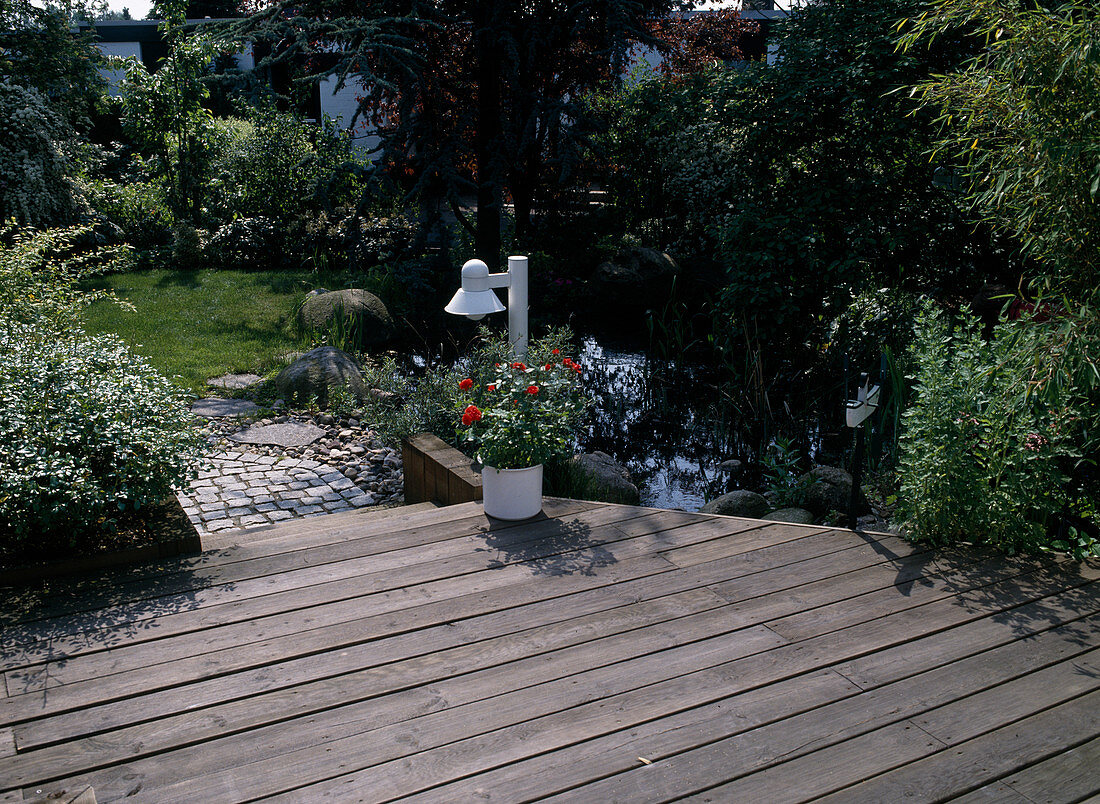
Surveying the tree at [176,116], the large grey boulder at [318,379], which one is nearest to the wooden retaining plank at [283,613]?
the large grey boulder at [318,379]

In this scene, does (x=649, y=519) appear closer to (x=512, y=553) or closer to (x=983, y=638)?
(x=512, y=553)

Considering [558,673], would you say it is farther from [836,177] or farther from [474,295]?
[836,177]

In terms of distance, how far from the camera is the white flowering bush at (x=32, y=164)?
32.1ft

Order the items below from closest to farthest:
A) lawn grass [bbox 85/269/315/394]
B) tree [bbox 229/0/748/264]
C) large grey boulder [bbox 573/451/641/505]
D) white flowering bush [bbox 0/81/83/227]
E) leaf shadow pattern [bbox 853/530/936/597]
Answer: leaf shadow pattern [bbox 853/530/936/597] < large grey boulder [bbox 573/451/641/505] < lawn grass [bbox 85/269/315/394] < tree [bbox 229/0/748/264] < white flowering bush [bbox 0/81/83/227]

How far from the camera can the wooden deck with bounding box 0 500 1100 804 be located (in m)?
2.09

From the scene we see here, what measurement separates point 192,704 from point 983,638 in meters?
2.39

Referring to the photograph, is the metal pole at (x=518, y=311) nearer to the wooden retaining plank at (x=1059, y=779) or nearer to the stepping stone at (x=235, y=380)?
the wooden retaining plank at (x=1059, y=779)

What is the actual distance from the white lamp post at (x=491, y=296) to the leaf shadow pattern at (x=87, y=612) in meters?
1.54

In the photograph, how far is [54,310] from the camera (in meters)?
4.50

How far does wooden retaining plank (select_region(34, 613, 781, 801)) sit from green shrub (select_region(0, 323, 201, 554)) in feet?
3.72

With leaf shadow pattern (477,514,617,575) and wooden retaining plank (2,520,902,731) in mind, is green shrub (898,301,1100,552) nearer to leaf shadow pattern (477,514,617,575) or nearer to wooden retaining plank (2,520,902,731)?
wooden retaining plank (2,520,902,731)

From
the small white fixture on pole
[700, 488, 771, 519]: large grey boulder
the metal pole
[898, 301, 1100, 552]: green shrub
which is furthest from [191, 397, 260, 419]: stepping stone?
[898, 301, 1100, 552]: green shrub

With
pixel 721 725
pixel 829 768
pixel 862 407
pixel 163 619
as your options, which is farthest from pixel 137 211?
pixel 829 768

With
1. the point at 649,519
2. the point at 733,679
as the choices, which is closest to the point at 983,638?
the point at 733,679
